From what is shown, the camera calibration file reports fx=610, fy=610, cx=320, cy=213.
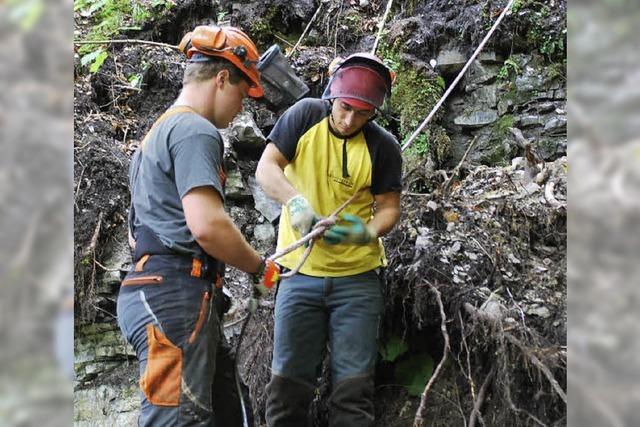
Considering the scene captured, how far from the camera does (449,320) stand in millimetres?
4129

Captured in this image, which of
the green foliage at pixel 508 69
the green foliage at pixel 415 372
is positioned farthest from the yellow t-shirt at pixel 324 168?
the green foliage at pixel 508 69

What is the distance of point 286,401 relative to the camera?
373 centimetres

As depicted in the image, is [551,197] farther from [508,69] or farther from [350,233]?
[508,69]

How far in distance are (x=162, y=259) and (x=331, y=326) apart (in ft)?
4.28

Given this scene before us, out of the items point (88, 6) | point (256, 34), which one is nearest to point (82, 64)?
point (88, 6)

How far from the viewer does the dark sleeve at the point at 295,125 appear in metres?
3.75

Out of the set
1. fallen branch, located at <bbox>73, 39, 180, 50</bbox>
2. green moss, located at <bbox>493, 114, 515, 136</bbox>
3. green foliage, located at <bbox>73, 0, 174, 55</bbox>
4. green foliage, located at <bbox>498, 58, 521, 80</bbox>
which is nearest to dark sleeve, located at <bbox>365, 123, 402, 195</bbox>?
green moss, located at <bbox>493, 114, 515, 136</bbox>

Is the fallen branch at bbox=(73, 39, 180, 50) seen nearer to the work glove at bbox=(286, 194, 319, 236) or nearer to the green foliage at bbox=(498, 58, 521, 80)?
the green foliage at bbox=(498, 58, 521, 80)

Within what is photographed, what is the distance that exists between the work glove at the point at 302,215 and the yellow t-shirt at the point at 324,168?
0.29 m

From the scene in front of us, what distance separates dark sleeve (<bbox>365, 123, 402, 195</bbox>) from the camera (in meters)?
3.84

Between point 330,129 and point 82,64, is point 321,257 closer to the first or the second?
point 330,129

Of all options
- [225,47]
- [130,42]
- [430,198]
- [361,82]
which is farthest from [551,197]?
[130,42]

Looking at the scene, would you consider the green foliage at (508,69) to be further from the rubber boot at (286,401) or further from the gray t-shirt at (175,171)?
the gray t-shirt at (175,171)

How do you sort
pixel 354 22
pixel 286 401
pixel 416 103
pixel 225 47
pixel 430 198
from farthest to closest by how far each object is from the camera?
pixel 354 22
pixel 416 103
pixel 430 198
pixel 286 401
pixel 225 47
